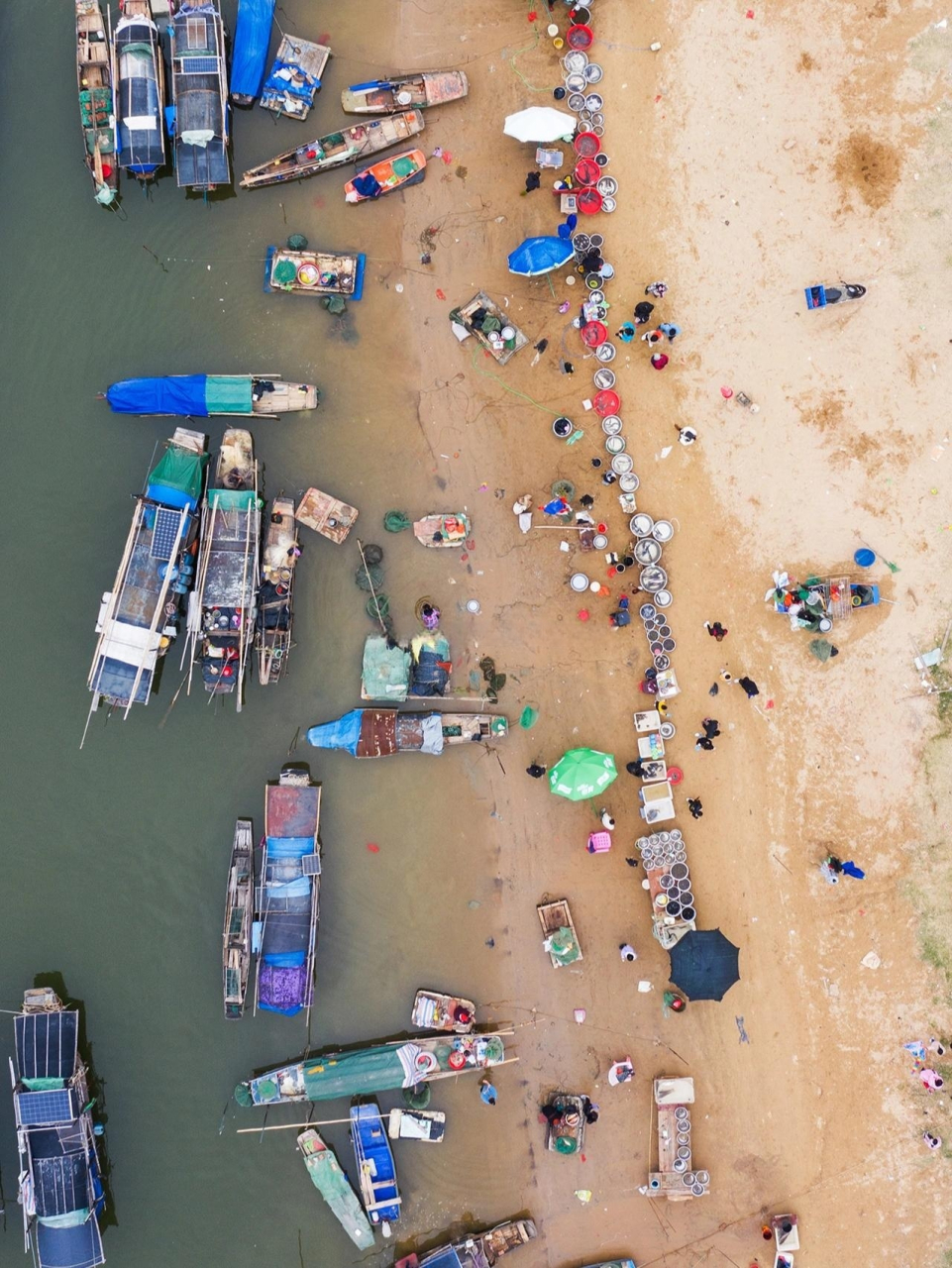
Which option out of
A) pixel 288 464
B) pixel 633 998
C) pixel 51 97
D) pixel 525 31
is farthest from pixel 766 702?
pixel 51 97

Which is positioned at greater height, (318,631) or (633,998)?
(318,631)

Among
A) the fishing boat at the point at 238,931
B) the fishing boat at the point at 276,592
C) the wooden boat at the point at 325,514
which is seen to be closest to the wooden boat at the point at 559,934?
the fishing boat at the point at 238,931

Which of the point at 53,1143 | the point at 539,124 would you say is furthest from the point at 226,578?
the point at 53,1143

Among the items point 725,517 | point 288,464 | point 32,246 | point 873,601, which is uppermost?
point 32,246

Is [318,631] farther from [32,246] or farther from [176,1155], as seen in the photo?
[176,1155]

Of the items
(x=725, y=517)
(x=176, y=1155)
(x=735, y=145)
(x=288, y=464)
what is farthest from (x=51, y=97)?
(x=176, y=1155)
